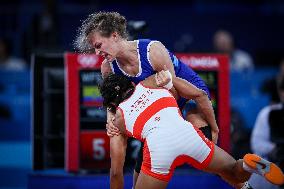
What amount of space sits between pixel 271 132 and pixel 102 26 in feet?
8.05

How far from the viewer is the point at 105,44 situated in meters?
5.01

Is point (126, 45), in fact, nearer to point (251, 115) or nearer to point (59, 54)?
point (59, 54)

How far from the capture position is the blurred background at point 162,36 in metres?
9.27

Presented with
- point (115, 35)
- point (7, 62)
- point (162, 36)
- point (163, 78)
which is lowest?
point (163, 78)

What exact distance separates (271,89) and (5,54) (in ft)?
13.4

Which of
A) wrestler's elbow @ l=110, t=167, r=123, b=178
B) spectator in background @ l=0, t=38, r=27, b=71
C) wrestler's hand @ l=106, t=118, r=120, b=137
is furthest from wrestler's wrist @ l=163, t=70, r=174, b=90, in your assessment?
spectator in background @ l=0, t=38, r=27, b=71

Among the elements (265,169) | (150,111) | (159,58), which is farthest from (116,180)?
(265,169)

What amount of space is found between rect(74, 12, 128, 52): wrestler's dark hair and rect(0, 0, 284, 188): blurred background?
11.7 feet

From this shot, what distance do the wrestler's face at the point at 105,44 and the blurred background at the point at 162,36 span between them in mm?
3690

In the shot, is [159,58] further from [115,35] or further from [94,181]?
[94,181]

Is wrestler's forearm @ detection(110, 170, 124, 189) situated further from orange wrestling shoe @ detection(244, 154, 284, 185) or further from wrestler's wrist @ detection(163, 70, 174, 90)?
orange wrestling shoe @ detection(244, 154, 284, 185)

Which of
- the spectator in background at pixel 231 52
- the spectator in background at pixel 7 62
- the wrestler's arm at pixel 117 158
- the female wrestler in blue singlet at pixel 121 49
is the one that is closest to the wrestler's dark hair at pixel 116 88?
the female wrestler in blue singlet at pixel 121 49

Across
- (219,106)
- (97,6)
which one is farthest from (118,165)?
(97,6)

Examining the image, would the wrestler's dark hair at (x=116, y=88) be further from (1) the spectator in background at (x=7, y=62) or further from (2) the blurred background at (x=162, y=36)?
(1) the spectator in background at (x=7, y=62)
